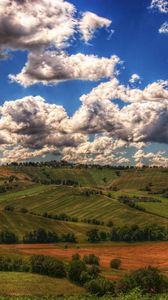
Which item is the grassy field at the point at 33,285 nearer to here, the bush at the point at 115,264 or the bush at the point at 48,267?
the bush at the point at 48,267

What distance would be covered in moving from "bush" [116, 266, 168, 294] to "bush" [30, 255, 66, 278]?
2530cm

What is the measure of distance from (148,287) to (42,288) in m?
25.2

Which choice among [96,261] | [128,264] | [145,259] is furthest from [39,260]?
[145,259]

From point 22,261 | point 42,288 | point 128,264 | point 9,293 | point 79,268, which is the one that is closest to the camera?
point 9,293

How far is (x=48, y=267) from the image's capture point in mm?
136500

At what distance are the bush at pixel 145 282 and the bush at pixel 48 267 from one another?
25.3m

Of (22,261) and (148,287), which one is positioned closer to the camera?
(148,287)

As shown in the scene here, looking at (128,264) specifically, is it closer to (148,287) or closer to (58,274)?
(58,274)

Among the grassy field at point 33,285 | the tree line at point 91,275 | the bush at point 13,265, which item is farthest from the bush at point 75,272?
the bush at point 13,265

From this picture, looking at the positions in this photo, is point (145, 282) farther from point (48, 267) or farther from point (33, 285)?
point (48, 267)

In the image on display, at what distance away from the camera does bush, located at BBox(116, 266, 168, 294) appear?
113 metres

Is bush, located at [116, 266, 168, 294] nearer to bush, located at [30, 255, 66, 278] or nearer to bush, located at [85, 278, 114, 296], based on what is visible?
bush, located at [85, 278, 114, 296]

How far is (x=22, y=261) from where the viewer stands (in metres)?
151

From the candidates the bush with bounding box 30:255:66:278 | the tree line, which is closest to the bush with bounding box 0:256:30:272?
the tree line
